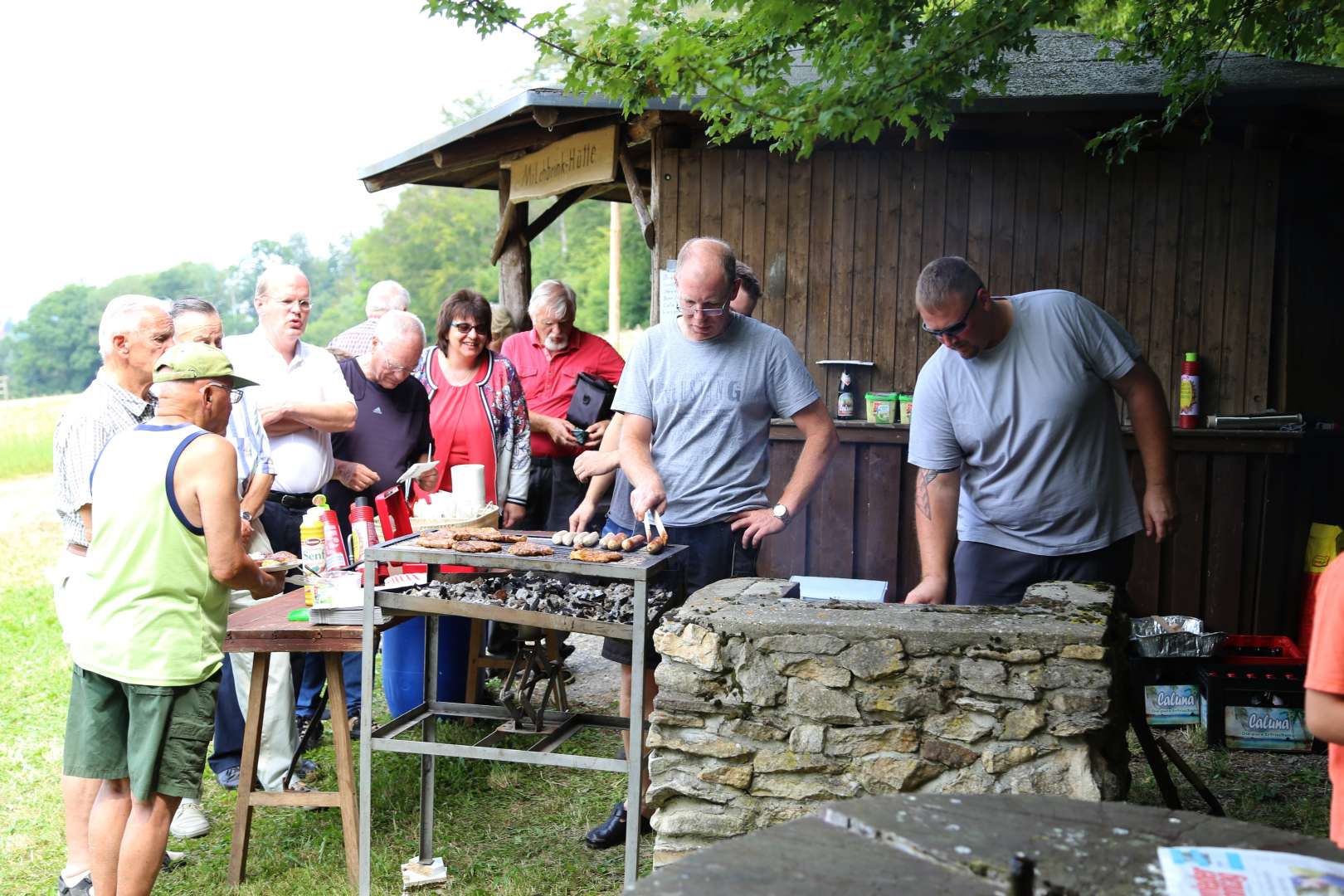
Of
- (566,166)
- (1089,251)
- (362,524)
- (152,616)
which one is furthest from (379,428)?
(1089,251)

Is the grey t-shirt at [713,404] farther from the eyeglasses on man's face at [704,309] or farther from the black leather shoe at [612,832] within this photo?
the black leather shoe at [612,832]

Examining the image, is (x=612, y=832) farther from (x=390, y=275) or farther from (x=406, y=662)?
(x=390, y=275)

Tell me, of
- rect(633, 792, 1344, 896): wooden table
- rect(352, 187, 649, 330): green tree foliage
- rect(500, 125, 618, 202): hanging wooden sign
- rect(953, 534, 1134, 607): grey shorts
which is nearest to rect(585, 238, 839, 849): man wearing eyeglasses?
rect(953, 534, 1134, 607): grey shorts

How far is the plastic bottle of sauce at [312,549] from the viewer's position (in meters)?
4.07

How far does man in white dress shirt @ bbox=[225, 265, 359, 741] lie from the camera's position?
16.1ft

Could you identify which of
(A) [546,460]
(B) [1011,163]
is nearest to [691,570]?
(A) [546,460]

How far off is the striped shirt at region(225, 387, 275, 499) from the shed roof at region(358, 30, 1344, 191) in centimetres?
218

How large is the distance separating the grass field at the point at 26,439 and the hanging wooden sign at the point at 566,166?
10.9m

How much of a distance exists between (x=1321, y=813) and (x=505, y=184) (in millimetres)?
6861

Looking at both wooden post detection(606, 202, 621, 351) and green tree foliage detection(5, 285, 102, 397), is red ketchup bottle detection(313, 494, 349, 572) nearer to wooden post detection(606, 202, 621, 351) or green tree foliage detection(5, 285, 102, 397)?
wooden post detection(606, 202, 621, 351)

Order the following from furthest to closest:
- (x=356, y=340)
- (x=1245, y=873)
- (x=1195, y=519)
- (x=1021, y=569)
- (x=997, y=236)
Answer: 1. (x=356, y=340)
2. (x=997, y=236)
3. (x=1195, y=519)
4. (x=1021, y=569)
5. (x=1245, y=873)

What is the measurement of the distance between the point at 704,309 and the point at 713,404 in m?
0.35

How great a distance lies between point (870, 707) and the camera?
3305 mm

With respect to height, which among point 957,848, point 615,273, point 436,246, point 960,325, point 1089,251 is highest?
point 436,246
